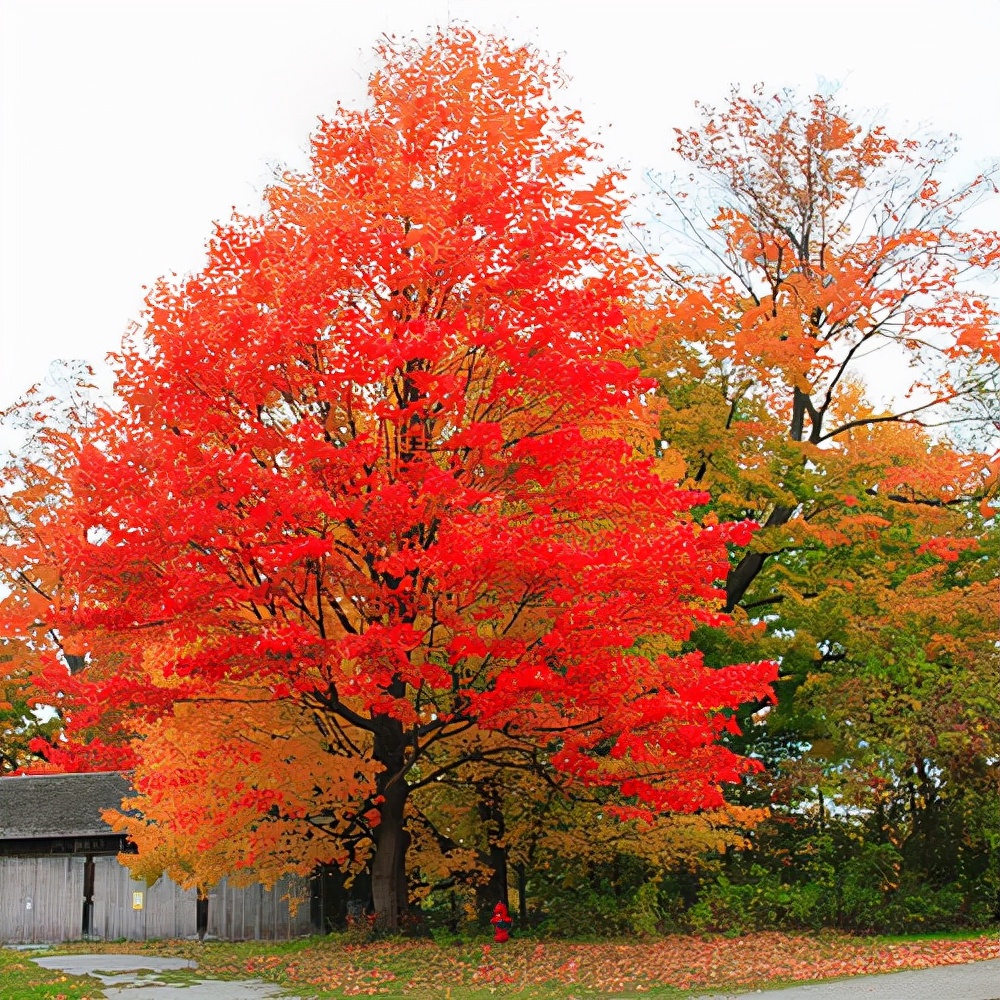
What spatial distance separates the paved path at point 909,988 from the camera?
42.0ft

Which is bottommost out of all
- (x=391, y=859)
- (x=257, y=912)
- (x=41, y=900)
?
(x=257, y=912)

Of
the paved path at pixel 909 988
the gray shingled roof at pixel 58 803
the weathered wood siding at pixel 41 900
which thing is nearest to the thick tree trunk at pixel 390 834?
the paved path at pixel 909 988

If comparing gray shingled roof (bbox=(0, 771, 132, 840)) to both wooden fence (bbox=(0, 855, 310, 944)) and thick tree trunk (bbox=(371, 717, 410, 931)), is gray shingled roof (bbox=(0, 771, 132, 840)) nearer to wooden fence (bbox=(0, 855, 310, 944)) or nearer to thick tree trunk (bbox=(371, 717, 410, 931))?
wooden fence (bbox=(0, 855, 310, 944))

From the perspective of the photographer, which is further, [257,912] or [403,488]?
[257,912]

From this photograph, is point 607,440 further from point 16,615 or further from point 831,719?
point 16,615

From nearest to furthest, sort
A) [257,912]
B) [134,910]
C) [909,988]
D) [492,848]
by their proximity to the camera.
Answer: [909,988] < [492,848] < [257,912] < [134,910]

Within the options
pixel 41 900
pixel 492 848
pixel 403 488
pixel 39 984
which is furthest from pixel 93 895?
pixel 403 488

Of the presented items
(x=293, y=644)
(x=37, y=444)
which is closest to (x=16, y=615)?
(x=37, y=444)

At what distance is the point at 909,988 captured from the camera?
43.8ft

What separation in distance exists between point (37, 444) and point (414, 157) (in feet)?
86.6

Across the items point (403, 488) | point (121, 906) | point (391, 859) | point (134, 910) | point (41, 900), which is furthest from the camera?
point (41, 900)

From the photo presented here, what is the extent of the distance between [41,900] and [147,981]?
12.2 metres

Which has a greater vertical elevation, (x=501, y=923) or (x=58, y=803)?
(x=58, y=803)

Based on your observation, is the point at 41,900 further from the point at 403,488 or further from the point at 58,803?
the point at 403,488
